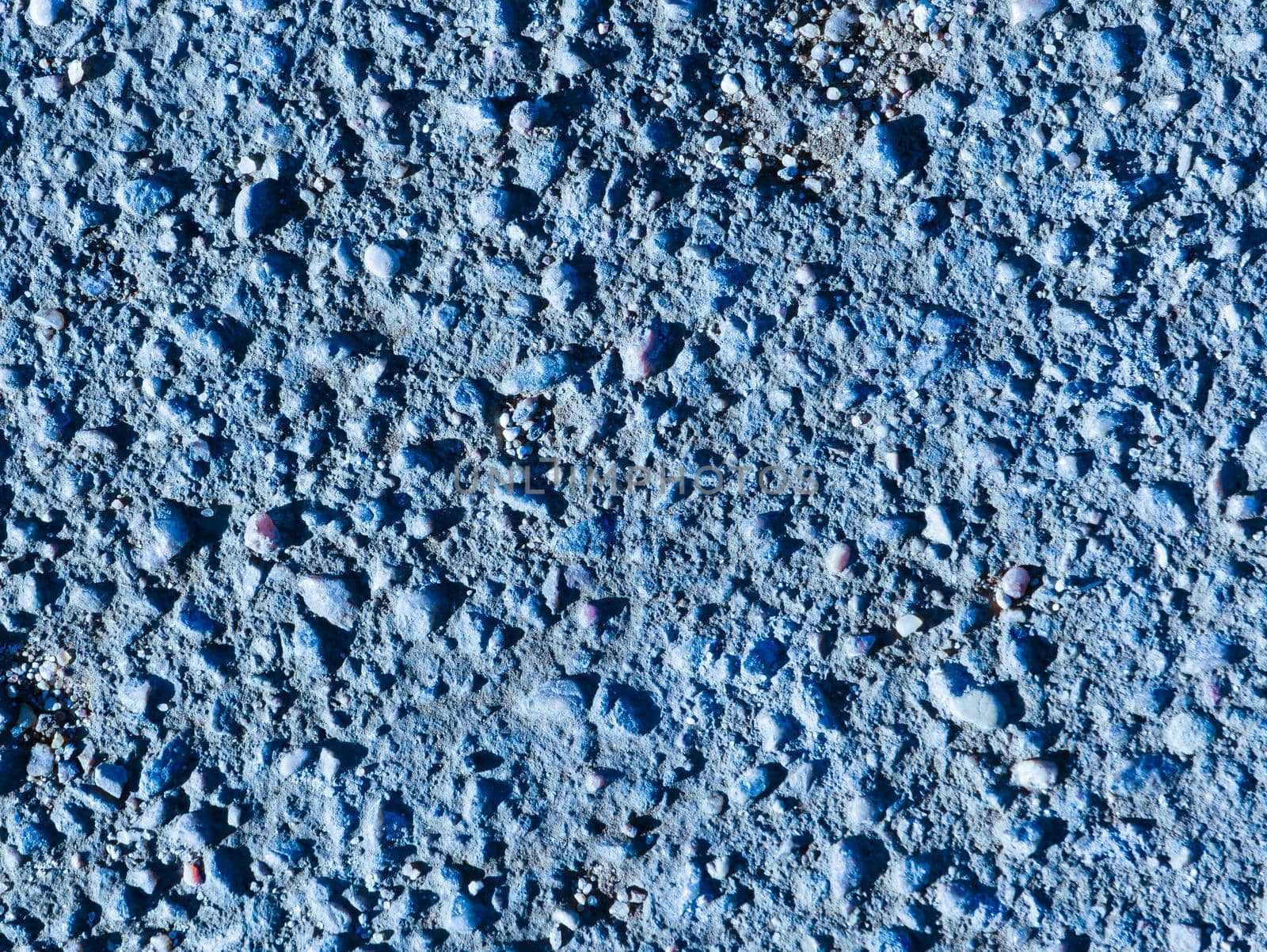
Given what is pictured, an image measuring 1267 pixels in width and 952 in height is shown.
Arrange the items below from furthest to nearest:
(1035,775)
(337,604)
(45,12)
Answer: (45,12) < (337,604) < (1035,775)

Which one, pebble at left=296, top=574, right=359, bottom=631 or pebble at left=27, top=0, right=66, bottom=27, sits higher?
pebble at left=27, top=0, right=66, bottom=27

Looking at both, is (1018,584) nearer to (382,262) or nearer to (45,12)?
(382,262)

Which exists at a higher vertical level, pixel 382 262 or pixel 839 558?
pixel 382 262

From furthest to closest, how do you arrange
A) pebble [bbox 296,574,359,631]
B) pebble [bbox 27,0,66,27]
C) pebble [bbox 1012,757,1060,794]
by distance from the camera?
1. pebble [bbox 27,0,66,27]
2. pebble [bbox 296,574,359,631]
3. pebble [bbox 1012,757,1060,794]

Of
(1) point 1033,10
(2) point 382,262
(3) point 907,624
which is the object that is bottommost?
(3) point 907,624

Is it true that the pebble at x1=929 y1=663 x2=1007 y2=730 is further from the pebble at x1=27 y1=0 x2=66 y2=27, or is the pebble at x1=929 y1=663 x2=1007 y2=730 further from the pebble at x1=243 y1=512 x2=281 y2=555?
the pebble at x1=27 y1=0 x2=66 y2=27

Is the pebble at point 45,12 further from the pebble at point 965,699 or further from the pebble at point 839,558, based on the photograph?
the pebble at point 965,699

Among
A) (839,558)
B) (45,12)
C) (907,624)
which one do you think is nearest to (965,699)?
(907,624)

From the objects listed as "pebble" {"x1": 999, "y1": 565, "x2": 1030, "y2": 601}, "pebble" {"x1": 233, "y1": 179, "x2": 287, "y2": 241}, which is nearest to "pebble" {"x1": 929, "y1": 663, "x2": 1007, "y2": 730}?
"pebble" {"x1": 999, "y1": 565, "x2": 1030, "y2": 601}

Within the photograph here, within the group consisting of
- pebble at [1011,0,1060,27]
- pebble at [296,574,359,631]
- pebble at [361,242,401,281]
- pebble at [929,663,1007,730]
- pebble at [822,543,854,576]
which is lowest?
pebble at [296,574,359,631]
